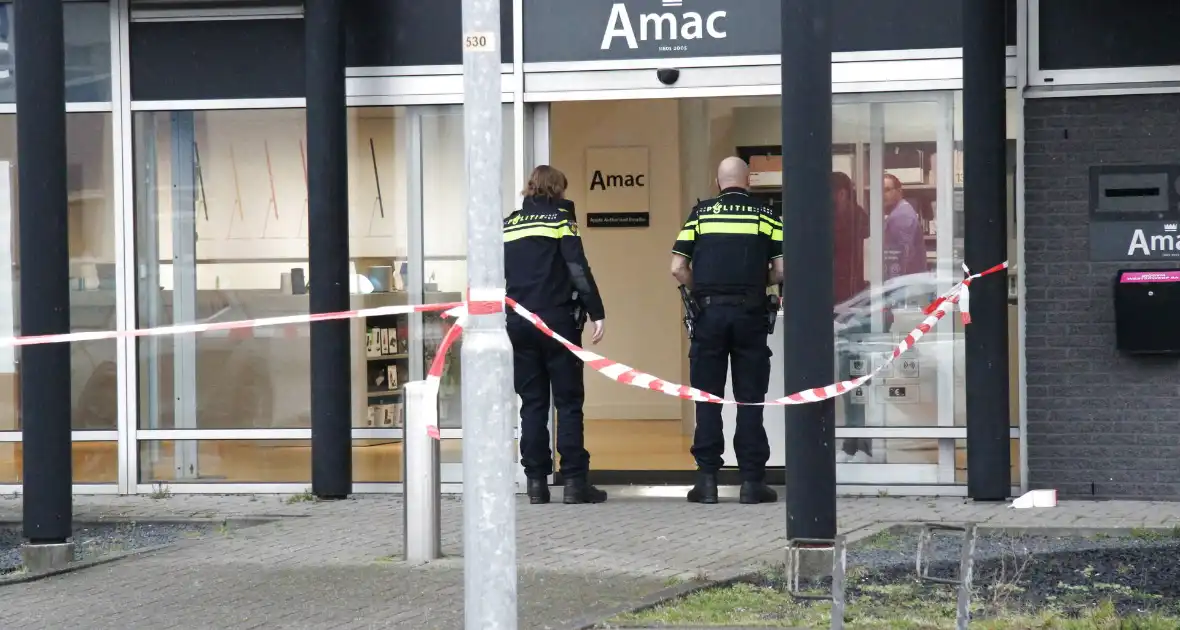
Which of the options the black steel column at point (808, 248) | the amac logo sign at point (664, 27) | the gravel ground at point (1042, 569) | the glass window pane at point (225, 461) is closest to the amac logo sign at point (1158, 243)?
the gravel ground at point (1042, 569)

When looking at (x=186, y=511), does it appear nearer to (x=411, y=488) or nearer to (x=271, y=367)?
(x=271, y=367)

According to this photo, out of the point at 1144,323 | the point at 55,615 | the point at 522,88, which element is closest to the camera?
the point at 55,615

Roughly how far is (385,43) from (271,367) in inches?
90.7

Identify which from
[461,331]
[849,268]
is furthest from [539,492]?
[461,331]

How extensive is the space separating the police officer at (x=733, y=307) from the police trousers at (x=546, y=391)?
0.73 metres

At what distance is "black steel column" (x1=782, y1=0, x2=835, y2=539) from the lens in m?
7.23

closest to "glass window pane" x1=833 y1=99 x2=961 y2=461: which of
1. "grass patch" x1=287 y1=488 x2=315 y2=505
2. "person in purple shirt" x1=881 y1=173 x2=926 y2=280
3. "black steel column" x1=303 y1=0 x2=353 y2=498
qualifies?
"person in purple shirt" x1=881 y1=173 x2=926 y2=280

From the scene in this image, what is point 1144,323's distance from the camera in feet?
33.2

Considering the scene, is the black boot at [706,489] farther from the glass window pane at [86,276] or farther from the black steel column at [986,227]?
the glass window pane at [86,276]

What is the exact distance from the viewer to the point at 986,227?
32.9 feet

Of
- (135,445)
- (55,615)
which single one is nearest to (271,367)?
(135,445)

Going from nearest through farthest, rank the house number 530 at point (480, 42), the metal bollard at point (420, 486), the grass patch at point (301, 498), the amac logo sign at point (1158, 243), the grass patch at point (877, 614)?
the house number 530 at point (480, 42) < the grass patch at point (877, 614) < the metal bollard at point (420, 486) < the amac logo sign at point (1158, 243) < the grass patch at point (301, 498)

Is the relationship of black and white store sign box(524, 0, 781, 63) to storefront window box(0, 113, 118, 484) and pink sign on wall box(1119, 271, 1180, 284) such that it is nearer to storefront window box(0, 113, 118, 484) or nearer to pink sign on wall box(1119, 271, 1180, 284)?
pink sign on wall box(1119, 271, 1180, 284)

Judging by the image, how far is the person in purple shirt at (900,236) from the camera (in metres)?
10.8
